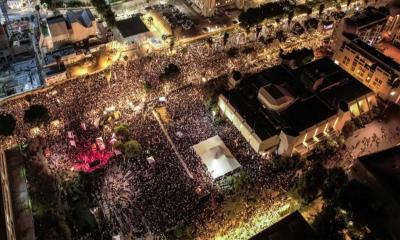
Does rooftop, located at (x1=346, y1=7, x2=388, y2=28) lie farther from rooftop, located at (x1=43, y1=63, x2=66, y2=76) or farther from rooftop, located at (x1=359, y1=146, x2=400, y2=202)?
rooftop, located at (x1=43, y1=63, x2=66, y2=76)

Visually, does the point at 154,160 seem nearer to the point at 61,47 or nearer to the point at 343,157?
the point at 343,157

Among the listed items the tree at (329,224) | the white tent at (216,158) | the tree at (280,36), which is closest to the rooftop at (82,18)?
the white tent at (216,158)

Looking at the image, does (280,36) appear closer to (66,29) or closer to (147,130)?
(147,130)

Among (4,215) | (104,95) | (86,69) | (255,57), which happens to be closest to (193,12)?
(255,57)

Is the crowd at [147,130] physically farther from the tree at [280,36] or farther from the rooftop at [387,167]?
the rooftop at [387,167]

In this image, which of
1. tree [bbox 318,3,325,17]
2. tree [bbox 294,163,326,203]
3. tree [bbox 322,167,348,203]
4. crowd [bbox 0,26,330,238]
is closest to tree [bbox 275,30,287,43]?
crowd [bbox 0,26,330,238]

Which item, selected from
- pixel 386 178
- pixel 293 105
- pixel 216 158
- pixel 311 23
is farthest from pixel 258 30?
pixel 386 178

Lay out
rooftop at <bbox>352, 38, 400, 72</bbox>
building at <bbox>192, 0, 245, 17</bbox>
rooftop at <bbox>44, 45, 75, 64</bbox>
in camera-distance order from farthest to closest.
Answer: building at <bbox>192, 0, 245, 17</bbox>
rooftop at <bbox>44, 45, 75, 64</bbox>
rooftop at <bbox>352, 38, 400, 72</bbox>
